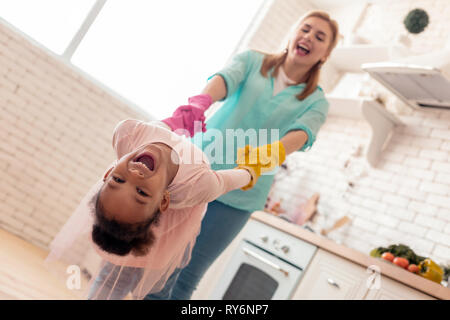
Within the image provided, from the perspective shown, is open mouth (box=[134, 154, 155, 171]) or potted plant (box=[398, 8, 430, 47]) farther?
potted plant (box=[398, 8, 430, 47])

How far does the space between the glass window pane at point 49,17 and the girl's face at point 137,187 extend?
2744 mm

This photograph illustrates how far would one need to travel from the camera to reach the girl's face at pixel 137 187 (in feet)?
2.22

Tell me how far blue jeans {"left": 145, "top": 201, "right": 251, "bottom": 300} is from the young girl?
0.31m

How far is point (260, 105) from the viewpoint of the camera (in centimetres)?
129

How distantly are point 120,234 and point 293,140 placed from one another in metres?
0.59

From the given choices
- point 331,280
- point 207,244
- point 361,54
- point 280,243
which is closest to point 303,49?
point 207,244

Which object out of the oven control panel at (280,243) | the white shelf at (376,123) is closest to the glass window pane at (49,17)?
the oven control panel at (280,243)

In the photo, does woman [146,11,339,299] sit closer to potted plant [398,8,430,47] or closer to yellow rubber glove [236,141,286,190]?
yellow rubber glove [236,141,286,190]

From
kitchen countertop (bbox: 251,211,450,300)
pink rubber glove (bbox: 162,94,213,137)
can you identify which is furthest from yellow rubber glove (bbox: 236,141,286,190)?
kitchen countertop (bbox: 251,211,450,300)

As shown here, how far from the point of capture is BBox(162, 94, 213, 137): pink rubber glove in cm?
93

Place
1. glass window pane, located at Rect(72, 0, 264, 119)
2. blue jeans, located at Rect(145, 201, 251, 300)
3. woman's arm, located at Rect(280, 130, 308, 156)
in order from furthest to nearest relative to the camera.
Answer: glass window pane, located at Rect(72, 0, 264, 119), blue jeans, located at Rect(145, 201, 251, 300), woman's arm, located at Rect(280, 130, 308, 156)

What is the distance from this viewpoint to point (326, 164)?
3.37m

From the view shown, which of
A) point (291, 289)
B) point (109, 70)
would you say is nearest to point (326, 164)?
point (291, 289)

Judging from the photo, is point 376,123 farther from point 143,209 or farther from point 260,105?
point 143,209
